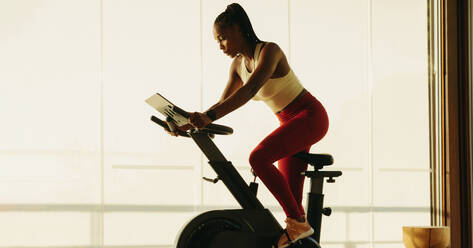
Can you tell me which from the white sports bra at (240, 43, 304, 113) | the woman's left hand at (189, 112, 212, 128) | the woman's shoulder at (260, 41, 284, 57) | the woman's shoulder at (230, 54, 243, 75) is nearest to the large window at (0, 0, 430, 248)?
the woman's shoulder at (230, 54, 243, 75)

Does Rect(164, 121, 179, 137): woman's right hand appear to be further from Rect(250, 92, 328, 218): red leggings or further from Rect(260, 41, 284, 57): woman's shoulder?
Rect(260, 41, 284, 57): woman's shoulder

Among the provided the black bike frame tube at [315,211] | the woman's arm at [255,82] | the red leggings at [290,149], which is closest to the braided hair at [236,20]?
A: the woman's arm at [255,82]

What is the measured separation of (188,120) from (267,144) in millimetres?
307

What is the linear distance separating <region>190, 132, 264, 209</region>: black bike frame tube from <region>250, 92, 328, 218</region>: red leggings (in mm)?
71

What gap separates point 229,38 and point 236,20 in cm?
7

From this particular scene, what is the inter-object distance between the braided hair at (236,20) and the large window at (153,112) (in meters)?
1.51

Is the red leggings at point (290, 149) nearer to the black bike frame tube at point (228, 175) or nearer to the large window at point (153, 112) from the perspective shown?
the black bike frame tube at point (228, 175)

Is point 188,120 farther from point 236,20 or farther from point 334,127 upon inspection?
point 334,127

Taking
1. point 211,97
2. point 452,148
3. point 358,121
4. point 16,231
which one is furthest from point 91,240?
point 452,148

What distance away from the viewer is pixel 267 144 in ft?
6.63

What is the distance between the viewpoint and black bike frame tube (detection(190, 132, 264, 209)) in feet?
6.58

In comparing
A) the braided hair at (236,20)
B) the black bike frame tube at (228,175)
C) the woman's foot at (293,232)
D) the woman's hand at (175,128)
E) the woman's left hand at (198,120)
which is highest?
the braided hair at (236,20)

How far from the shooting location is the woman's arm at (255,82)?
1951 millimetres

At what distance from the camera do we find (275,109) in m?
2.21
